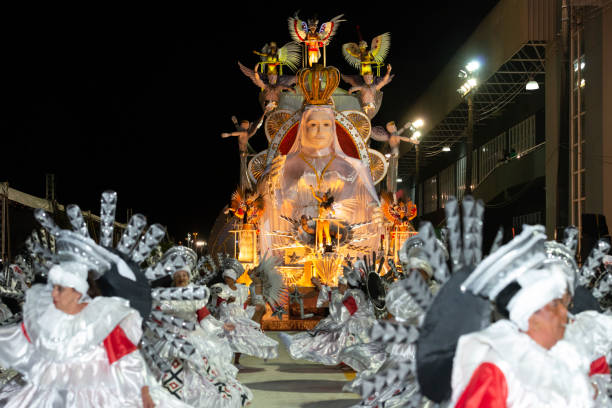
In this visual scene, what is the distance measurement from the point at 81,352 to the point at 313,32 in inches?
1056

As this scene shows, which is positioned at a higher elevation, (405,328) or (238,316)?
(405,328)

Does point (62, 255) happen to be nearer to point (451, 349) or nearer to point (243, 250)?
point (451, 349)

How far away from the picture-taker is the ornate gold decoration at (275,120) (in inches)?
1198

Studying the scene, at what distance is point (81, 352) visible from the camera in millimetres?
5117

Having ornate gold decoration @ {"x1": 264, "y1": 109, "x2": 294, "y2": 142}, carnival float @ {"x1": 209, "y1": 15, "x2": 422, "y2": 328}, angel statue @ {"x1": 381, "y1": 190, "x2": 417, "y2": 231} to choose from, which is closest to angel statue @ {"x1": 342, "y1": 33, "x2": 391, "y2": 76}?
carnival float @ {"x1": 209, "y1": 15, "x2": 422, "y2": 328}

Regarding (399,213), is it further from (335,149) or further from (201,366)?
(201,366)

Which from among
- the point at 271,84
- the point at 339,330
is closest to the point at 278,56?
the point at 271,84

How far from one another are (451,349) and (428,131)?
38.9 m

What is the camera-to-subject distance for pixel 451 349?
3.89 metres

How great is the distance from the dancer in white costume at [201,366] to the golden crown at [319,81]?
755 inches

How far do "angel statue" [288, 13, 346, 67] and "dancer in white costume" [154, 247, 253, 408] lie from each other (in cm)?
2230

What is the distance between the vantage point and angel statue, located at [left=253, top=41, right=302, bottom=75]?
103 ft

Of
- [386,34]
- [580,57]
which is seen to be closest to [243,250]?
[386,34]

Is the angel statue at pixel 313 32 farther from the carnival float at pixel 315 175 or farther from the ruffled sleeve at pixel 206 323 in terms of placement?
the ruffled sleeve at pixel 206 323
